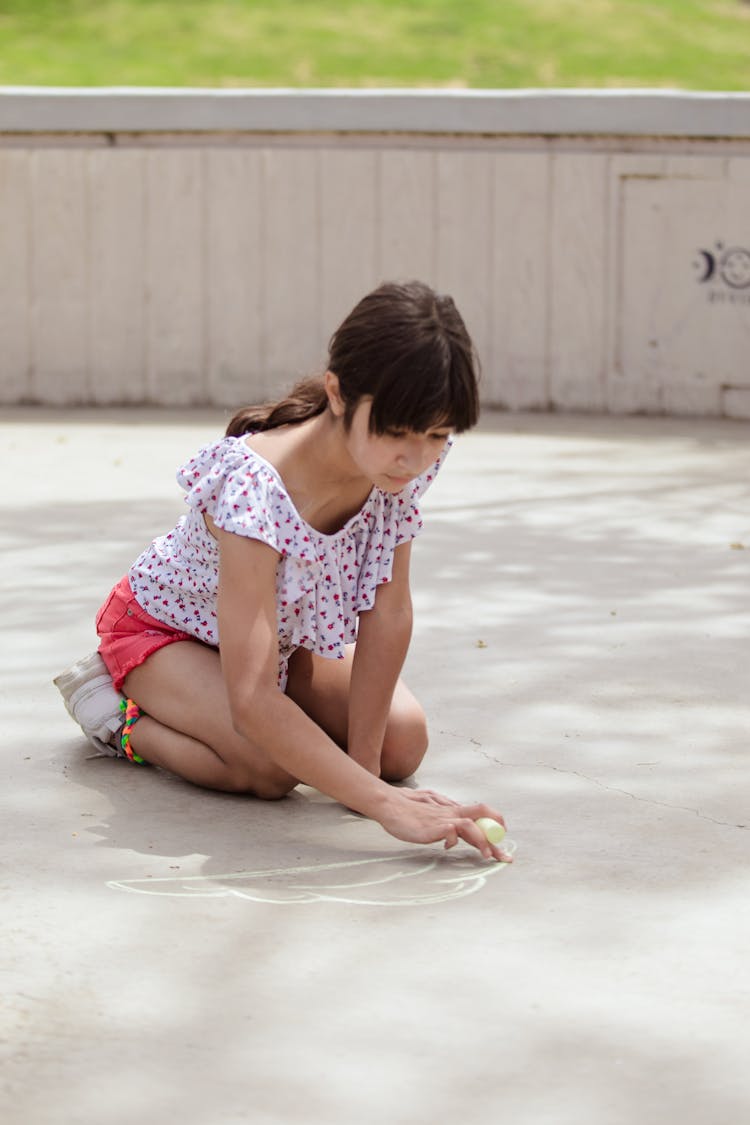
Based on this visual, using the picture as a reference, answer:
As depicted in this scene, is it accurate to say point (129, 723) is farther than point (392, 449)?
Yes

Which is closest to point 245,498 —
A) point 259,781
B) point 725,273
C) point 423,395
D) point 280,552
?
point 280,552

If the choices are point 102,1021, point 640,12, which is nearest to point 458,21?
point 640,12

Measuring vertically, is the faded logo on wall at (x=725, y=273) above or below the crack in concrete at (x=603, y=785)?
below

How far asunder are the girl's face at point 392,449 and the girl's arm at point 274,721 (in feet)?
0.67

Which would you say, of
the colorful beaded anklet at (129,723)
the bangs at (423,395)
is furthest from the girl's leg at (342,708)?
the bangs at (423,395)

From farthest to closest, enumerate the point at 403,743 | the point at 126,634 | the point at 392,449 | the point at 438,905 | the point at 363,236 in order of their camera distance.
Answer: the point at 363,236 → the point at 126,634 → the point at 403,743 → the point at 392,449 → the point at 438,905

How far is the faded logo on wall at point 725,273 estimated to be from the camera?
7.64 m

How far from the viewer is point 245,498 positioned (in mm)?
2529

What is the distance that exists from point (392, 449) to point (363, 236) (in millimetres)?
5730

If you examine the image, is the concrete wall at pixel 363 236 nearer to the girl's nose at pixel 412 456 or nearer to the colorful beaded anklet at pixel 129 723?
the colorful beaded anklet at pixel 129 723

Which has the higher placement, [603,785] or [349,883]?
[349,883]

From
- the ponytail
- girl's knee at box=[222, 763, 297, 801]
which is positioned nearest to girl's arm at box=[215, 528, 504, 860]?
girl's knee at box=[222, 763, 297, 801]

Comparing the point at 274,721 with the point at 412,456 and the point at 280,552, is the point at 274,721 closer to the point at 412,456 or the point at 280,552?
the point at 280,552

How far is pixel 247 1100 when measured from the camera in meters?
1.72
